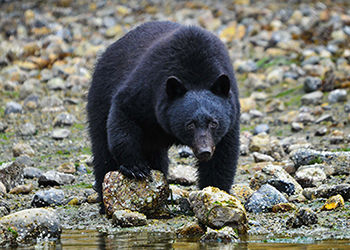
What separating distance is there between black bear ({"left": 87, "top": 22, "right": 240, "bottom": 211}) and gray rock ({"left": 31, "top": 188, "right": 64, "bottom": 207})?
0.45m

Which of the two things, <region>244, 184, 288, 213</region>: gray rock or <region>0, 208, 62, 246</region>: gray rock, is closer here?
<region>0, 208, 62, 246</region>: gray rock

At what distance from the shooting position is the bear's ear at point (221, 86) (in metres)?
5.18

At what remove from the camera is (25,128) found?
10039mm

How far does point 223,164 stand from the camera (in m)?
5.77

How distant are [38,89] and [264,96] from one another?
4.93 m

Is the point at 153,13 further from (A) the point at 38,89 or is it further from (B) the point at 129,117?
(B) the point at 129,117

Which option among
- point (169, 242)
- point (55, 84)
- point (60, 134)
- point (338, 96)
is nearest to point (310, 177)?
point (169, 242)

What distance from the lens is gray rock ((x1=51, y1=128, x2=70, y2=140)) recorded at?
9888mm

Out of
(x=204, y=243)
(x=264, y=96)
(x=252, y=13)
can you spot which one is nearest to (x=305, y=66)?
(x=264, y=96)

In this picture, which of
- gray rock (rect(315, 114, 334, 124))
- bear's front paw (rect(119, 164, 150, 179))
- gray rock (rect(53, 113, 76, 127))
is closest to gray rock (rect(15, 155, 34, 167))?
gray rock (rect(53, 113, 76, 127))

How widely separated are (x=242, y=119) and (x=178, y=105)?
237 inches

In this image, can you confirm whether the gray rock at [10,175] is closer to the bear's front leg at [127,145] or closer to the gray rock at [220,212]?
the bear's front leg at [127,145]

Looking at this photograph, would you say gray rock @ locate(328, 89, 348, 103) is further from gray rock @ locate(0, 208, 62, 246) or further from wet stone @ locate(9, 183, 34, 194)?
gray rock @ locate(0, 208, 62, 246)

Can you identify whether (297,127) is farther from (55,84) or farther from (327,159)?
(55,84)
